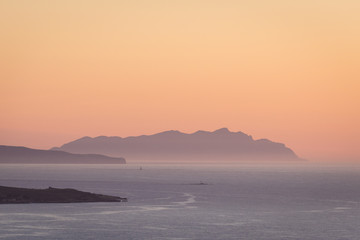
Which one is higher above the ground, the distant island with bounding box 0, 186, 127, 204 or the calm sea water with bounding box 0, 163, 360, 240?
the distant island with bounding box 0, 186, 127, 204

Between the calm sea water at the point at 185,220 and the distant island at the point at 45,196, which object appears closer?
the calm sea water at the point at 185,220

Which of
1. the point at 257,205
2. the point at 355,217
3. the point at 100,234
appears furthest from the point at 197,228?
the point at 257,205

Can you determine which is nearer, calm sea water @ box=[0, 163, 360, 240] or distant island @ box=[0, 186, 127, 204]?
calm sea water @ box=[0, 163, 360, 240]

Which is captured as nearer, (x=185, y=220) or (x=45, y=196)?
(x=185, y=220)

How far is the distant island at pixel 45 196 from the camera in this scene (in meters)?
141

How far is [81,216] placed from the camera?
115125 millimetres

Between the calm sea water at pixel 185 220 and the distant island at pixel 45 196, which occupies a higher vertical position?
the distant island at pixel 45 196

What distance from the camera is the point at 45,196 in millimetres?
146250

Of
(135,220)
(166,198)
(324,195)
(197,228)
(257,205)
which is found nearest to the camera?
(197,228)

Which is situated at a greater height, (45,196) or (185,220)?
(45,196)

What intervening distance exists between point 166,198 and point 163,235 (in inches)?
2858

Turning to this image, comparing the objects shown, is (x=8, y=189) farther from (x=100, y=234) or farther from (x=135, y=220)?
(x=100, y=234)

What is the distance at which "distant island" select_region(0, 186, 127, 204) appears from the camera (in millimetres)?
141375

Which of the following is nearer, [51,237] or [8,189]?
[51,237]
